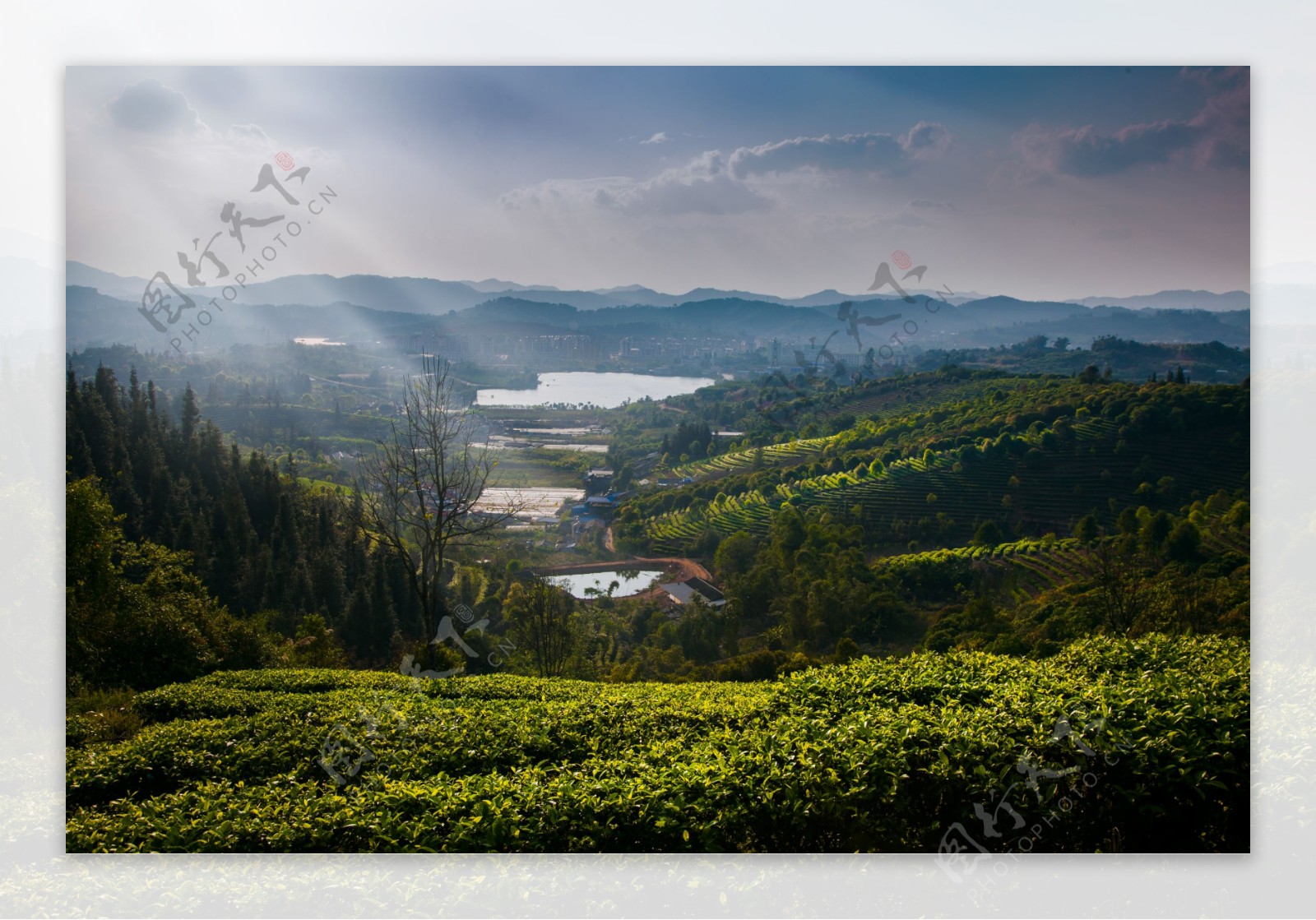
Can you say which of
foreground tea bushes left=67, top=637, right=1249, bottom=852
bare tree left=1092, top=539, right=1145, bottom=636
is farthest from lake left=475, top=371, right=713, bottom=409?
bare tree left=1092, top=539, right=1145, bottom=636

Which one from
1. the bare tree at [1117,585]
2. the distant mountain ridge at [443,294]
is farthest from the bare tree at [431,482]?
the bare tree at [1117,585]

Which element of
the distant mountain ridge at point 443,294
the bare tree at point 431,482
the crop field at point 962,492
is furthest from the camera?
the crop field at point 962,492

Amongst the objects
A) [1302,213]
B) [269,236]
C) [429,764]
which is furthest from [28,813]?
[1302,213]

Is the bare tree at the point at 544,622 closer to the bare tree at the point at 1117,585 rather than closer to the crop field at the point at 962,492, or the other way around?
the crop field at the point at 962,492

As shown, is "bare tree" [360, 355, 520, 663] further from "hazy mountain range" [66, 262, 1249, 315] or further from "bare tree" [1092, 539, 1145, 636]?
"bare tree" [1092, 539, 1145, 636]

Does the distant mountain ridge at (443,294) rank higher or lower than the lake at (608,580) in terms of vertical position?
higher

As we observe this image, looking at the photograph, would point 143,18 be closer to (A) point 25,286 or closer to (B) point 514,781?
(A) point 25,286

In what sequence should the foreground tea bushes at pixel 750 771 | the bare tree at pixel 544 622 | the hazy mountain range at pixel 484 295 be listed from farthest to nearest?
1. the bare tree at pixel 544 622
2. the hazy mountain range at pixel 484 295
3. the foreground tea bushes at pixel 750 771

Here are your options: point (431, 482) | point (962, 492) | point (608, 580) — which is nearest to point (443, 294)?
point (431, 482)

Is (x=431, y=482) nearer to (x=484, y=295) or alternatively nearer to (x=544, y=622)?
(x=544, y=622)
